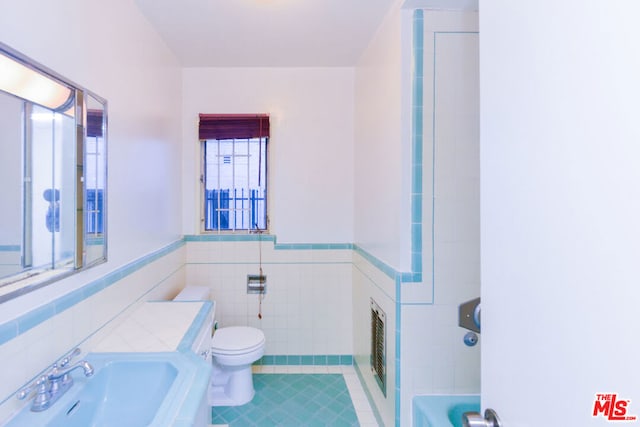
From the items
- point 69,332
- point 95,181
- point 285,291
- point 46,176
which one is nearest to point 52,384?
point 69,332

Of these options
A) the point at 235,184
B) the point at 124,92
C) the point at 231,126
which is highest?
the point at 231,126

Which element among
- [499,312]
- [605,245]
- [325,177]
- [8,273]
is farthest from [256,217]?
[605,245]

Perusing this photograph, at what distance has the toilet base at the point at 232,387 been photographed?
236cm

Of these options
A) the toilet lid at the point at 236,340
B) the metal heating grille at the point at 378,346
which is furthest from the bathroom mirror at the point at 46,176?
the metal heating grille at the point at 378,346

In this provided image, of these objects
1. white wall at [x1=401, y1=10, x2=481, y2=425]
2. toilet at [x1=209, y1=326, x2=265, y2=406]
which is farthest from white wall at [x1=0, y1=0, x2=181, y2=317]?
white wall at [x1=401, y1=10, x2=481, y2=425]

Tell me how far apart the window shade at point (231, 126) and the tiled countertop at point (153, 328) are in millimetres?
1480

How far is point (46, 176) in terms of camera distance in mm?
1160

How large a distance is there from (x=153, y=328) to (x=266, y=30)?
1907 millimetres

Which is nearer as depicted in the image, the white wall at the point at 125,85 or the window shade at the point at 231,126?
the white wall at the point at 125,85

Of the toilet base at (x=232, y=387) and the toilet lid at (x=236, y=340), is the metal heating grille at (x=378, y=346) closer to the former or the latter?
the toilet lid at (x=236, y=340)

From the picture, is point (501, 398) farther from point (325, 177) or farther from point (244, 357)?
point (325, 177)

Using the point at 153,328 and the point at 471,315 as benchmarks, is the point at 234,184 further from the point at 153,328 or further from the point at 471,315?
the point at 471,315

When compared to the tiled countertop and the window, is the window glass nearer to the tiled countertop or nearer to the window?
the window

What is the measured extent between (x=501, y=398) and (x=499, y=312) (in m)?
0.17
